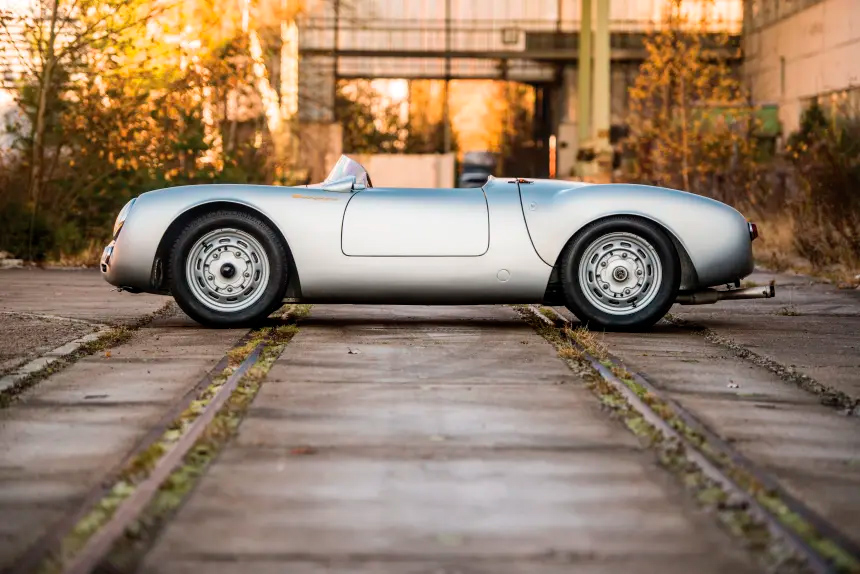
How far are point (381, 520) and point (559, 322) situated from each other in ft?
20.6

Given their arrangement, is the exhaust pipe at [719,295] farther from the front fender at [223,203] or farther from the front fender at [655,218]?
the front fender at [223,203]

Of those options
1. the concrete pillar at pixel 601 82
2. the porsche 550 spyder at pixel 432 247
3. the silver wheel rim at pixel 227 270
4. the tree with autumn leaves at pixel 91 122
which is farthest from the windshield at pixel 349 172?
the concrete pillar at pixel 601 82

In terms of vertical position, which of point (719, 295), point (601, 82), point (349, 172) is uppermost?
point (601, 82)

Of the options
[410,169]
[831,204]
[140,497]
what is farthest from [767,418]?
[410,169]

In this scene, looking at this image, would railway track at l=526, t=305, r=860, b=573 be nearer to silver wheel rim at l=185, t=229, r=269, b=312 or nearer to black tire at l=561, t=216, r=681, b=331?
black tire at l=561, t=216, r=681, b=331

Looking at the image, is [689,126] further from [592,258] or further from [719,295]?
[592,258]

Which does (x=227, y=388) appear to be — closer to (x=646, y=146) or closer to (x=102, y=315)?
(x=102, y=315)

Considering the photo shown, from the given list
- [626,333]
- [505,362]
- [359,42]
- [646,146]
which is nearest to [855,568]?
[505,362]

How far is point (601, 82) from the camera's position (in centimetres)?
3178

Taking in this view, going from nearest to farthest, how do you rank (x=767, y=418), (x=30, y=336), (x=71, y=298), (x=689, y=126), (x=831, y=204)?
(x=767, y=418)
(x=30, y=336)
(x=71, y=298)
(x=831, y=204)
(x=689, y=126)

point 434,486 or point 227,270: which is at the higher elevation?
point 227,270

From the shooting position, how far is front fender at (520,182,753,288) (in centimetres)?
984

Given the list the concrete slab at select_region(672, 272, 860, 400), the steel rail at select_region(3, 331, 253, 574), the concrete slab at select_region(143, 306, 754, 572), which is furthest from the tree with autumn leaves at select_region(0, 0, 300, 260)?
the steel rail at select_region(3, 331, 253, 574)

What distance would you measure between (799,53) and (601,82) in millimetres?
6822
